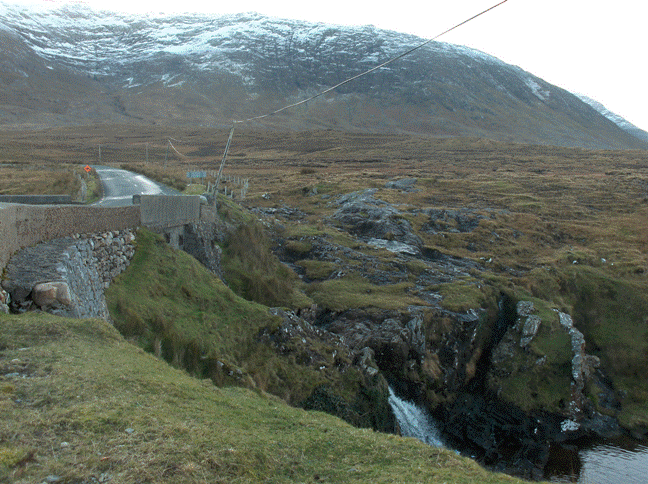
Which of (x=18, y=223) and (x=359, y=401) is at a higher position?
(x=18, y=223)

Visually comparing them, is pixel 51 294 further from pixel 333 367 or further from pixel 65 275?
pixel 333 367

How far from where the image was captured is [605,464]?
62.5ft

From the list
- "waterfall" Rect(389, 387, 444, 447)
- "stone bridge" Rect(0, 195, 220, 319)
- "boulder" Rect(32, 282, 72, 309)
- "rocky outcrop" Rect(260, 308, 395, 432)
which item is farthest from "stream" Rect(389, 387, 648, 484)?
"boulder" Rect(32, 282, 72, 309)

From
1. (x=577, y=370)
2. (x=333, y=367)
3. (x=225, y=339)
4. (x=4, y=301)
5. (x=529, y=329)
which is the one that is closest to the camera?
(x=4, y=301)

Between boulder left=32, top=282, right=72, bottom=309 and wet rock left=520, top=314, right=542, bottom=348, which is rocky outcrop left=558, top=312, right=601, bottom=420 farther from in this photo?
boulder left=32, top=282, right=72, bottom=309

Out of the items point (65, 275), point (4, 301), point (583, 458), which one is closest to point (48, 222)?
point (65, 275)

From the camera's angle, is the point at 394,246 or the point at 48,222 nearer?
the point at 48,222

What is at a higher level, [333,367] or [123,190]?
[123,190]

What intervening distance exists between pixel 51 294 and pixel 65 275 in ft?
1.59

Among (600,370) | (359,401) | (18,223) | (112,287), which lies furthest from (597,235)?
(18,223)

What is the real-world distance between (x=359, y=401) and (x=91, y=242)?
9062 millimetres

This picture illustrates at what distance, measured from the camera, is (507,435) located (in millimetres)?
20703

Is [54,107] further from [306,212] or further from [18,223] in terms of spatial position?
[18,223]

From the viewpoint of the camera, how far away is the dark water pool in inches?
709
